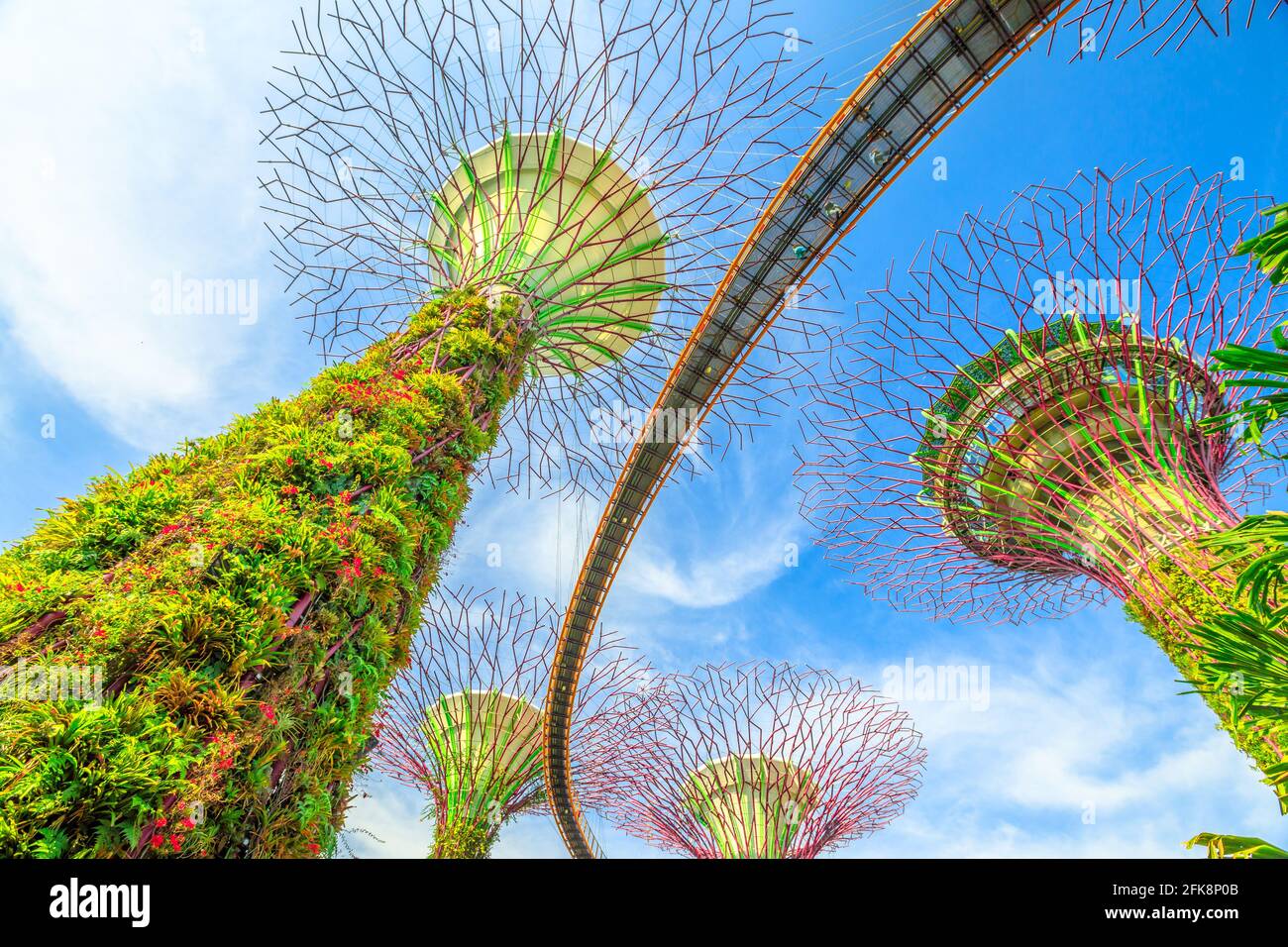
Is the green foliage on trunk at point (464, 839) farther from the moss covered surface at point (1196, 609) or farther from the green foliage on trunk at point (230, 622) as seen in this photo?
the moss covered surface at point (1196, 609)

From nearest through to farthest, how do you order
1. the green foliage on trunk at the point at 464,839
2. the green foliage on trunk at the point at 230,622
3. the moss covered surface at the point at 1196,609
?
1. the green foliage on trunk at the point at 230,622
2. the moss covered surface at the point at 1196,609
3. the green foliage on trunk at the point at 464,839

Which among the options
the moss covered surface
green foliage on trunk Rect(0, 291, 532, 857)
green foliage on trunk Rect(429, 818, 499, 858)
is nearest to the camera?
green foliage on trunk Rect(0, 291, 532, 857)

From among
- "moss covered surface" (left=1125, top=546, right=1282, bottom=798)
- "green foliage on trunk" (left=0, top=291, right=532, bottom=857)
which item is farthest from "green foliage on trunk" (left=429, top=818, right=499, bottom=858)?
"moss covered surface" (left=1125, top=546, right=1282, bottom=798)

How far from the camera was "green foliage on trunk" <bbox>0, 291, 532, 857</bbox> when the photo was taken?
7.13 ft

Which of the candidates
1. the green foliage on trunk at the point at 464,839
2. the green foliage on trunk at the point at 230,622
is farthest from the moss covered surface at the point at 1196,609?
the green foliage on trunk at the point at 464,839

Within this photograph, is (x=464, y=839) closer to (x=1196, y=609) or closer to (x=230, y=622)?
(x=230, y=622)

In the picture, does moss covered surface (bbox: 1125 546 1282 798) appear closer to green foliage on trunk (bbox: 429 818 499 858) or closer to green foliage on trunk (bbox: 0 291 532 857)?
green foliage on trunk (bbox: 0 291 532 857)

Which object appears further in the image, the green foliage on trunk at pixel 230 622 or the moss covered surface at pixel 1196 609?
the moss covered surface at pixel 1196 609

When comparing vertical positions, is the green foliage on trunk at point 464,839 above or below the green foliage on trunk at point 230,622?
below

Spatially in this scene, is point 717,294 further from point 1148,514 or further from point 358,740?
point 358,740

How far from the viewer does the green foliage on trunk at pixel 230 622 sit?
2.17 metres

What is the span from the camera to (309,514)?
12.2ft

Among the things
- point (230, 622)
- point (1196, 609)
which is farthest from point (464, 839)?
point (1196, 609)
